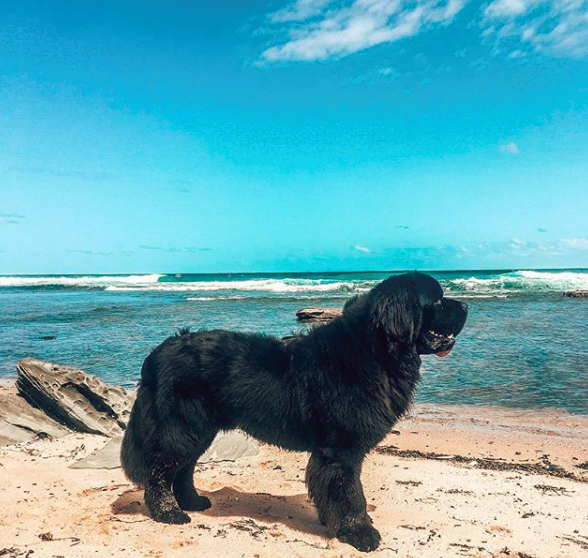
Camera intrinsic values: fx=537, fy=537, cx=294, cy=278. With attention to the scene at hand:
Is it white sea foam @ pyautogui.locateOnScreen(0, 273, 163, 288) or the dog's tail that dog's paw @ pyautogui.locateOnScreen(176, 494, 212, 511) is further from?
white sea foam @ pyautogui.locateOnScreen(0, 273, 163, 288)

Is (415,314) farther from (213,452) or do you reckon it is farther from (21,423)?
(21,423)

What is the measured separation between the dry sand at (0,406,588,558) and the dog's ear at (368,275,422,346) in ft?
4.91

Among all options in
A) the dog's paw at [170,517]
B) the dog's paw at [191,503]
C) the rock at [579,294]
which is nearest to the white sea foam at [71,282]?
the rock at [579,294]

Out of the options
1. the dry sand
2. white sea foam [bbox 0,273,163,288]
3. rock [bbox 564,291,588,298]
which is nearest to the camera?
the dry sand

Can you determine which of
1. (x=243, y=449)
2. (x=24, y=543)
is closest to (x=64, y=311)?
(x=243, y=449)

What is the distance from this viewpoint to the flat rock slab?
553 cm

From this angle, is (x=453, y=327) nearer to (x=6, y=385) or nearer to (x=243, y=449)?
(x=243, y=449)

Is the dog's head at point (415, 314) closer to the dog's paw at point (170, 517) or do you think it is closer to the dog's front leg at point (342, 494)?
the dog's front leg at point (342, 494)

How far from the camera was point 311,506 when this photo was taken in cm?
461

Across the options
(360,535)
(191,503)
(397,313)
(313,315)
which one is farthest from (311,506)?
(313,315)

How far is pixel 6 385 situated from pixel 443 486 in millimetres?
7872

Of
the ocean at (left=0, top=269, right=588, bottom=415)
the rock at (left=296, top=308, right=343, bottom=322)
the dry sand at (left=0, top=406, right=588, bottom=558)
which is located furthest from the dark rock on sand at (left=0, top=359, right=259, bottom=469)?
the rock at (left=296, top=308, right=343, bottom=322)

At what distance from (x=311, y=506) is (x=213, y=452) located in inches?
66.3

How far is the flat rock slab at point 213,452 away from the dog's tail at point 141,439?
1.42 metres
